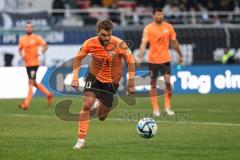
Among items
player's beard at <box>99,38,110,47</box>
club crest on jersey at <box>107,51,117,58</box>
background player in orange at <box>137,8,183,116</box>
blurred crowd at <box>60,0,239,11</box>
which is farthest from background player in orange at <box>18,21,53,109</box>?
blurred crowd at <box>60,0,239,11</box>

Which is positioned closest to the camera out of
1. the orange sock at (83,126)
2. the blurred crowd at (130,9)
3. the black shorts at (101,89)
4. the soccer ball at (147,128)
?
the orange sock at (83,126)

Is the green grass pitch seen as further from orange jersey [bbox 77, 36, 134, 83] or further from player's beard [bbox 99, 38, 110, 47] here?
player's beard [bbox 99, 38, 110, 47]

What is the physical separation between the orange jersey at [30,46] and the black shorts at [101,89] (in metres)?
9.55

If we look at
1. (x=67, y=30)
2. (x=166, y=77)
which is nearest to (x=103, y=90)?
(x=166, y=77)

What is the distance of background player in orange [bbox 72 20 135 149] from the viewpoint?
13.4m

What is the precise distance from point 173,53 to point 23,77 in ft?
21.6

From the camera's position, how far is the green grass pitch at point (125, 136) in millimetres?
12688

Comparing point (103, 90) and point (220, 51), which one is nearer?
point (103, 90)

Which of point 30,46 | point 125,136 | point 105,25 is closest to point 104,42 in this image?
point 105,25

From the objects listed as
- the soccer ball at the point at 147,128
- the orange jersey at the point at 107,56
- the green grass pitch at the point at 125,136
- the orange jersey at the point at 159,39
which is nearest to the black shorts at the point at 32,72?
the green grass pitch at the point at 125,136

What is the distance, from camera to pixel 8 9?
31.4 m

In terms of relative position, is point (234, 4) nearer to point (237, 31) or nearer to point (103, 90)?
point (237, 31)

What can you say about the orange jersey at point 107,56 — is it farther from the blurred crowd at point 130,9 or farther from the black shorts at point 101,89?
the blurred crowd at point 130,9

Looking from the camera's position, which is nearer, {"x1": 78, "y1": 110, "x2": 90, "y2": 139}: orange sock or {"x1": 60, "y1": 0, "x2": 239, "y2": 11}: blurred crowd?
{"x1": 78, "y1": 110, "x2": 90, "y2": 139}: orange sock
